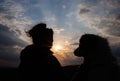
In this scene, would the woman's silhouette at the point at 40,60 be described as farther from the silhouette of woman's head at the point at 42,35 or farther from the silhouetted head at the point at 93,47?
the silhouetted head at the point at 93,47

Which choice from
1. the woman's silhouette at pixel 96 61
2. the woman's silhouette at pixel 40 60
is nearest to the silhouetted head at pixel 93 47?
the woman's silhouette at pixel 96 61

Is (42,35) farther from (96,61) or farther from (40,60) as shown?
(96,61)

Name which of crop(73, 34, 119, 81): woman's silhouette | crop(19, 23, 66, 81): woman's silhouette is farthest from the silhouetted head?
crop(19, 23, 66, 81): woman's silhouette

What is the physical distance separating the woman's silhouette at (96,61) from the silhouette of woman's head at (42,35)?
0.93 metres

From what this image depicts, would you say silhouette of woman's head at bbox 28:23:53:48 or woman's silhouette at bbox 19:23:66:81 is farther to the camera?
silhouette of woman's head at bbox 28:23:53:48

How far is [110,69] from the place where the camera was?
6.63 metres

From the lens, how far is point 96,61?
6824mm

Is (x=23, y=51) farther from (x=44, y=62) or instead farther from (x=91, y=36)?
(x=91, y=36)

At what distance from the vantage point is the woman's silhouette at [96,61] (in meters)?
6.58

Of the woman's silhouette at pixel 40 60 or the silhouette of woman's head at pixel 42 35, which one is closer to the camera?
the woman's silhouette at pixel 40 60

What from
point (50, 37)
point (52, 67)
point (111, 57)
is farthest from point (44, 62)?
point (111, 57)

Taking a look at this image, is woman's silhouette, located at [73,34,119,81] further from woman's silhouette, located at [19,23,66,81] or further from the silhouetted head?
woman's silhouette, located at [19,23,66,81]

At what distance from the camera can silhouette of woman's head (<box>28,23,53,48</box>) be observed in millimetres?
7848

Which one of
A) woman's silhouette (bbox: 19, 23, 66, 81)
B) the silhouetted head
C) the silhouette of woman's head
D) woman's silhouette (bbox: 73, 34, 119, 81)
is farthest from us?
the silhouette of woman's head
